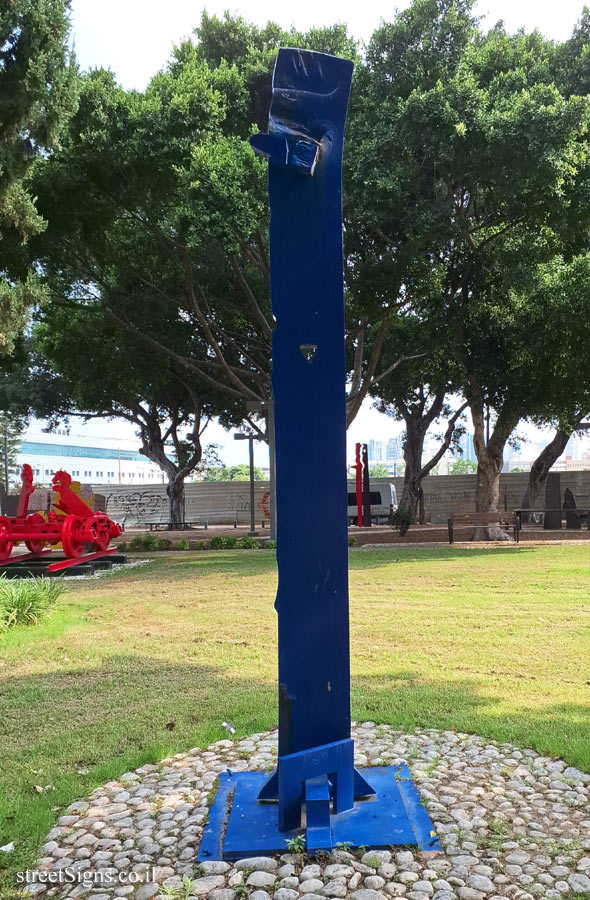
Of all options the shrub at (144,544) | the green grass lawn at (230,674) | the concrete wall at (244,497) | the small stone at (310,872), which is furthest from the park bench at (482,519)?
the small stone at (310,872)

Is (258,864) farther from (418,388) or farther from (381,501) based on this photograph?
(381,501)

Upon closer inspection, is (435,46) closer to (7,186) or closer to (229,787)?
(7,186)

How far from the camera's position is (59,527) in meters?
13.0

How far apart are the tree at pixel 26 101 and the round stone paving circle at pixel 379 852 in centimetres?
1046

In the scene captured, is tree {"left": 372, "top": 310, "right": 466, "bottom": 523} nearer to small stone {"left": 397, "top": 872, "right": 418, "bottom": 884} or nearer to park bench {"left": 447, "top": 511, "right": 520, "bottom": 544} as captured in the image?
park bench {"left": 447, "top": 511, "right": 520, "bottom": 544}

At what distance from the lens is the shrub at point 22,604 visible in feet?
23.8

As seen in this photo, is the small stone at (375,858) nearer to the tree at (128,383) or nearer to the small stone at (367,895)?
the small stone at (367,895)

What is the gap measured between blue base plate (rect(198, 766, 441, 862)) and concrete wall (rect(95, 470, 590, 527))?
25111 millimetres

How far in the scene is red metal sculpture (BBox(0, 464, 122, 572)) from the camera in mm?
12742

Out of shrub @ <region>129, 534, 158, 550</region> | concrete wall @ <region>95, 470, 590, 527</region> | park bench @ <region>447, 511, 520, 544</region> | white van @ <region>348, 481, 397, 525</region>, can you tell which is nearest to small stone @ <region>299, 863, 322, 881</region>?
park bench @ <region>447, 511, 520, 544</region>

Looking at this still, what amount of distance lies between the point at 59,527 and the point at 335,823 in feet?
36.1

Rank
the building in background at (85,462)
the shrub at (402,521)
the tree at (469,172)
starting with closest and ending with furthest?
the tree at (469,172)
the shrub at (402,521)
the building in background at (85,462)

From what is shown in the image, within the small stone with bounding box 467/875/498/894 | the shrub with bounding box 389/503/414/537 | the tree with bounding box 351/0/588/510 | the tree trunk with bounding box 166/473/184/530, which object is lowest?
the small stone with bounding box 467/875/498/894

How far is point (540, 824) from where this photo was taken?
2916 mm
